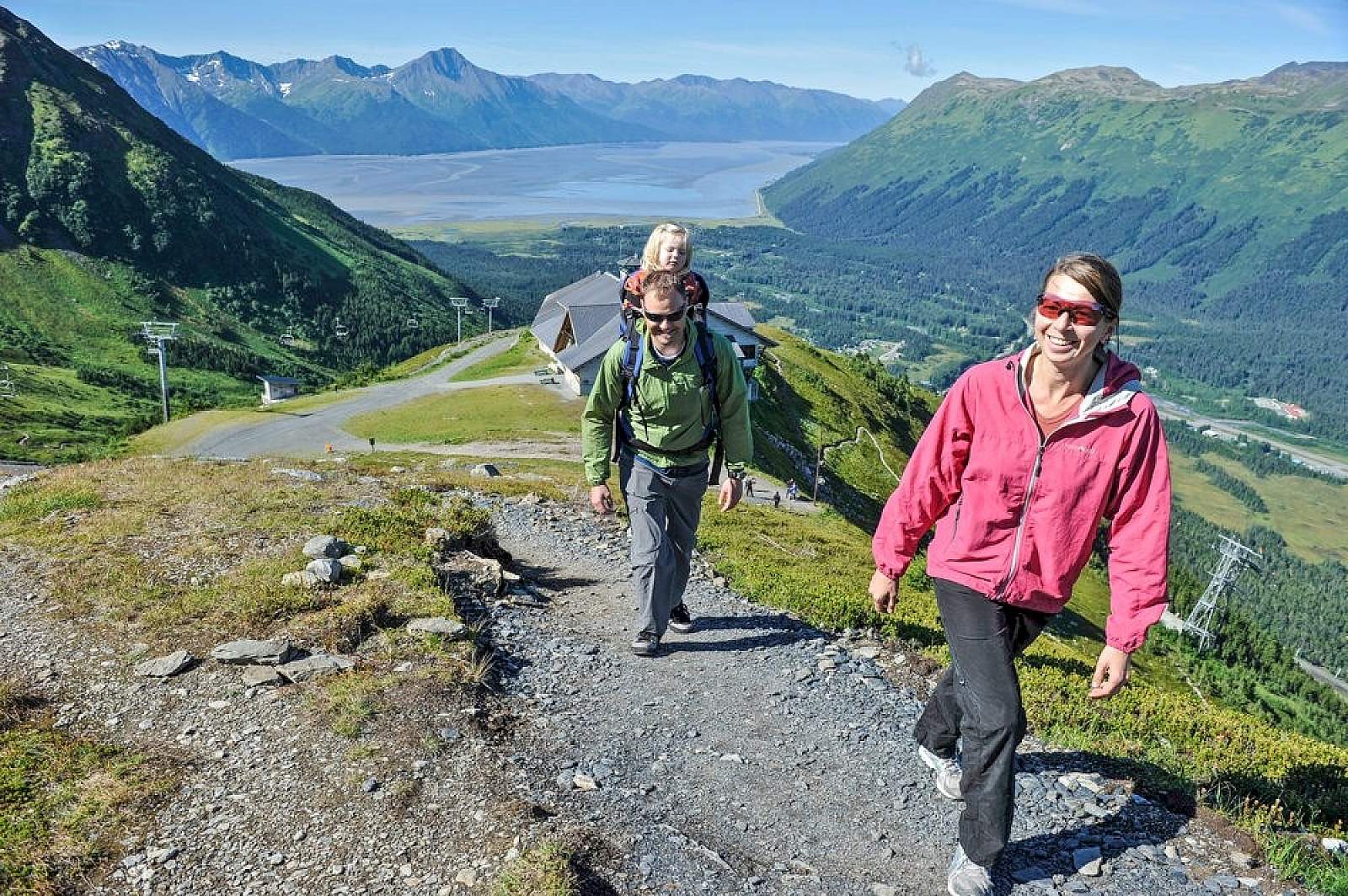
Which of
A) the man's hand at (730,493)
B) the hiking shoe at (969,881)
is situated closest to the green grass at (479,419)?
the man's hand at (730,493)

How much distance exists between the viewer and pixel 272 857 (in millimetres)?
5332

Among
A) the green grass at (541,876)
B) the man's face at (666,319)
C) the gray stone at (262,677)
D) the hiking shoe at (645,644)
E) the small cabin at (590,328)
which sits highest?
the man's face at (666,319)

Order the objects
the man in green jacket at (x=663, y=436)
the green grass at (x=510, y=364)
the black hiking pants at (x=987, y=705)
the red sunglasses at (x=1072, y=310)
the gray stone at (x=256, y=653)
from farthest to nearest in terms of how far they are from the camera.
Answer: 1. the green grass at (x=510, y=364)
2. the gray stone at (x=256, y=653)
3. the man in green jacket at (x=663, y=436)
4. the black hiking pants at (x=987, y=705)
5. the red sunglasses at (x=1072, y=310)

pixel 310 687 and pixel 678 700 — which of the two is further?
pixel 678 700

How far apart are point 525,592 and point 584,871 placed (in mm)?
5480

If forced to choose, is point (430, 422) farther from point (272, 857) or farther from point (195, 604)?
point (272, 857)

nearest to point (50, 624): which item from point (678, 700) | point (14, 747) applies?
point (14, 747)

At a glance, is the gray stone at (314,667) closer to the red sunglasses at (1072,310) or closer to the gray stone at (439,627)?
the gray stone at (439,627)

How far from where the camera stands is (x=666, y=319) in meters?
7.08

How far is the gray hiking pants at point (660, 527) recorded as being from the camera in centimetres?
799

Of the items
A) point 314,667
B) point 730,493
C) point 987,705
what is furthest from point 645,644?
point 987,705

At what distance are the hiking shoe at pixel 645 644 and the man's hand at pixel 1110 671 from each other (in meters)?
4.57

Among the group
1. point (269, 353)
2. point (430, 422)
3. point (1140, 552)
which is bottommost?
point (269, 353)

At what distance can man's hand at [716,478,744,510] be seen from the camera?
8.02 meters
